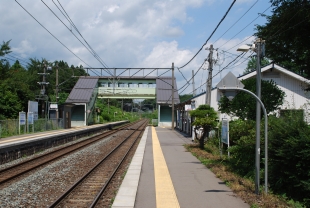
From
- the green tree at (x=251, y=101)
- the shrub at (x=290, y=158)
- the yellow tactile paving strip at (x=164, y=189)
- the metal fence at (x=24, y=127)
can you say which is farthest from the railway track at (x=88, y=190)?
the metal fence at (x=24, y=127)

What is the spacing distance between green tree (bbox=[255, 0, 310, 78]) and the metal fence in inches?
697

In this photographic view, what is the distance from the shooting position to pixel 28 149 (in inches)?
722

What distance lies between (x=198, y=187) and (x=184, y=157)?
268 inches

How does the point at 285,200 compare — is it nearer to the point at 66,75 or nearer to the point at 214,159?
the point at 214,159

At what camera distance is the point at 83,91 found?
52.1 meters

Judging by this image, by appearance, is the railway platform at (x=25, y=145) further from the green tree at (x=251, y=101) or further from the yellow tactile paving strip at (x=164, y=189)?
the green tree at (x=251, y=101)

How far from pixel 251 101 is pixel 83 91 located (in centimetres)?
3815

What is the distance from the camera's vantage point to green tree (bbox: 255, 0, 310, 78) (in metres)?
13.9

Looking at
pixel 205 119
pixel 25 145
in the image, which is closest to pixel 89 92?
pixel 25 145

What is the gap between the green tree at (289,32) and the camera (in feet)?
45.4

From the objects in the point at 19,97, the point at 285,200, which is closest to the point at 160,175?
the point at 285,200

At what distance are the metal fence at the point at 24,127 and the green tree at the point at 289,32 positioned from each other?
58.1ft

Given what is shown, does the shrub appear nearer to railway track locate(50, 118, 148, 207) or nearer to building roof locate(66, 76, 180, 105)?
railway track locate(50, 118, 148, 207)

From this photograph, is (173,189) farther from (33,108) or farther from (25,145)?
(33,108)
